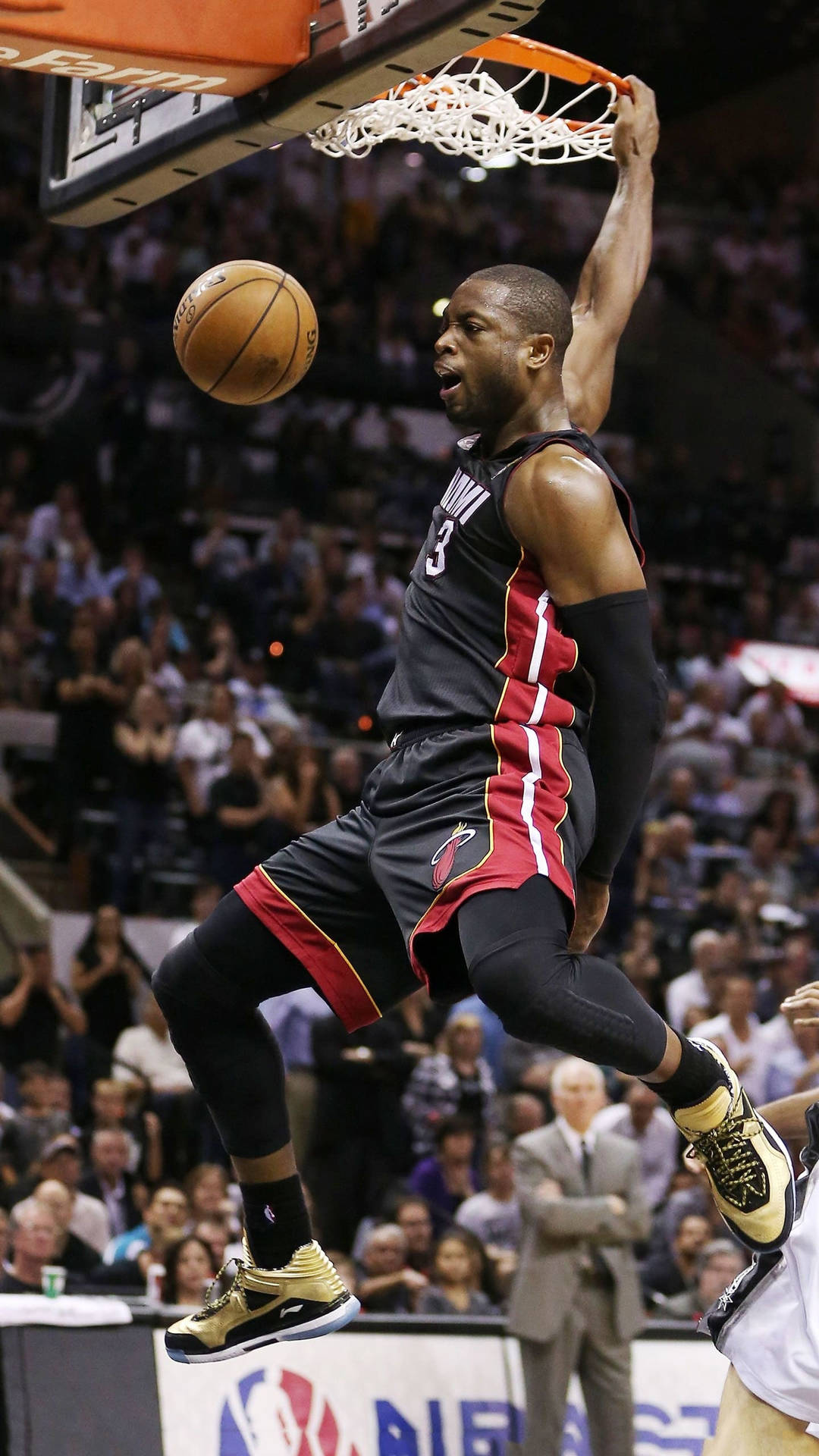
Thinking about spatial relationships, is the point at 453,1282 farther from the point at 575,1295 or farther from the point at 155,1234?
the point at 155,1234

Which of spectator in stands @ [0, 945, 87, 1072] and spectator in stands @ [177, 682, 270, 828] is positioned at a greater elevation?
spectator in stands @ [177, 682, 270, 828]

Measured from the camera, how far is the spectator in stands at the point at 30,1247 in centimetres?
768

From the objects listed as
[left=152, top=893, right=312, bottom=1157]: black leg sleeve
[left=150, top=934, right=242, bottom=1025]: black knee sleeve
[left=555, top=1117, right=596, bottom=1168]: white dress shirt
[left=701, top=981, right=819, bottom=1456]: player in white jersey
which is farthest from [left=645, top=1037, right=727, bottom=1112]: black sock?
[left=555, top=1117, right=596, bottom=1168]: white dress shirt

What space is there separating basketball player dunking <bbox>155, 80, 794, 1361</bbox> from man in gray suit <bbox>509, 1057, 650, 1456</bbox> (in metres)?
3.36

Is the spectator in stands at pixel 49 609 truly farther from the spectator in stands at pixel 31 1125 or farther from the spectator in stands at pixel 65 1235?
the spectator in stands at pixel 65 1235

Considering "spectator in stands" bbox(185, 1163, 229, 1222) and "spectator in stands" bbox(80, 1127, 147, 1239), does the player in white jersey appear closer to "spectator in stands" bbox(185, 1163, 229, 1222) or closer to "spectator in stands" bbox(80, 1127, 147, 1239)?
"spectator in stands" bbox(185, 1163, 229, 1222)

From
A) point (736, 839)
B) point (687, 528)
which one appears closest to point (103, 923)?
point (736, 839)

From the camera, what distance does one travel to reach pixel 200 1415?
23.1 ft

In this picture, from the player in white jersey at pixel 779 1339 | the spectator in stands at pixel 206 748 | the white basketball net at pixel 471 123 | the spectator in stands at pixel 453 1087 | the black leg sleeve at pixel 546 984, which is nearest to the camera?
the black leg sleeve at pixel 546 984

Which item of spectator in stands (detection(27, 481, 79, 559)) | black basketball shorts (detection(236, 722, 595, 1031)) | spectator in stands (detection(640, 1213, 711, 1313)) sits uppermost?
spectator in stands (detection(27, 481, 79, 559))

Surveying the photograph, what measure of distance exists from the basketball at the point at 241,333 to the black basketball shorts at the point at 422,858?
3.14ft

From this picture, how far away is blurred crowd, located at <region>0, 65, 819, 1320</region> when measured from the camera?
923 cm

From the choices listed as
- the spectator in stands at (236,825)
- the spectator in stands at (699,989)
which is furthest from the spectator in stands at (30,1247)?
the spectator in stands at (699,989)

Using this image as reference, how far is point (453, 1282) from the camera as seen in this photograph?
852 cm
